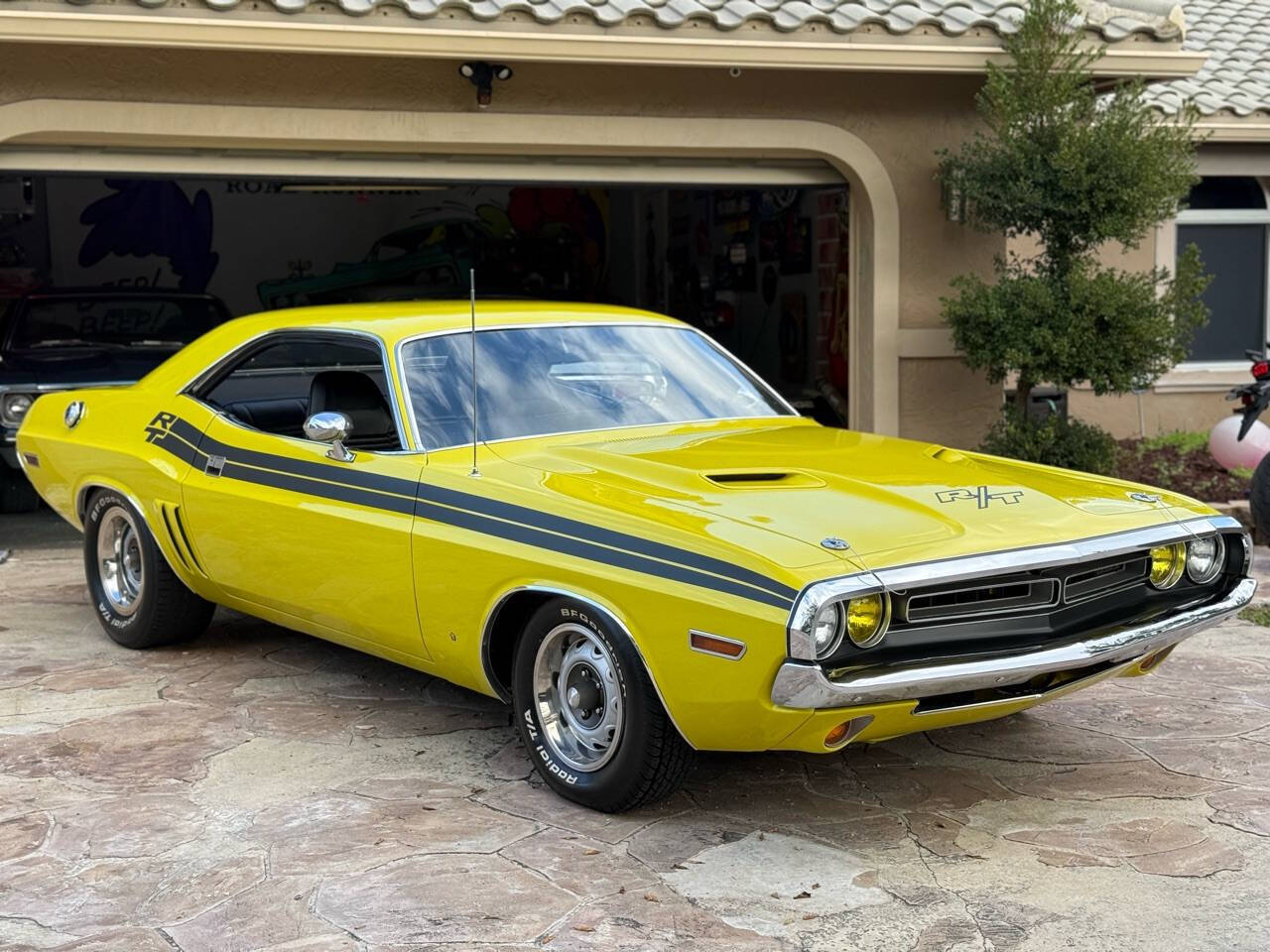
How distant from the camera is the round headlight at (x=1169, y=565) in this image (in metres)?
4.55

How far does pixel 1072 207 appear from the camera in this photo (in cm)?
923

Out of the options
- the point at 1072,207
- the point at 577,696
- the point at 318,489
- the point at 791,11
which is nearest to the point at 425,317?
the point at 318,489

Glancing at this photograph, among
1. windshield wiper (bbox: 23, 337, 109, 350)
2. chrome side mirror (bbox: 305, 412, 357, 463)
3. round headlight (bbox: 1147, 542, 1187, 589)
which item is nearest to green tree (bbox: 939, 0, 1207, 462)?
round headlight (bbox: 1147, 542, 1187, 589)

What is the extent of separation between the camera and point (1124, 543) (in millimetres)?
4281

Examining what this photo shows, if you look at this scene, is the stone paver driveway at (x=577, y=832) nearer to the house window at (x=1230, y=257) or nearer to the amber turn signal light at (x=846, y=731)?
the amber turn signal light at (x=846, y=731)

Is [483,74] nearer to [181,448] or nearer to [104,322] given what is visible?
[181,448]

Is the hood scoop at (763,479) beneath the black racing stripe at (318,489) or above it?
above

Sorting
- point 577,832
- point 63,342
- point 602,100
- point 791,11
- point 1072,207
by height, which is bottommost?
point 577,832

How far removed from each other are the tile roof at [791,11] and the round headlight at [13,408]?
280 cm

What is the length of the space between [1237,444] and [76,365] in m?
8.02

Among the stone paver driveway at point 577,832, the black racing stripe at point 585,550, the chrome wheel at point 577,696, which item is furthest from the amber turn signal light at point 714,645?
the stone paver driveway at point 577,832

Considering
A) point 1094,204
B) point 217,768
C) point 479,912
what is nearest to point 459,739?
point 217,768

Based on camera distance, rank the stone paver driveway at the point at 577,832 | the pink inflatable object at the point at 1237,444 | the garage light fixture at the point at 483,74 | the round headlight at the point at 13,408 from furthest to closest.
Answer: the pink inflatable object at the point at 1237,444 → the round headlight at the point at 13,408 → the garage light fixture at the point at 483,74 → the stone paver driveway at the point at 577,832

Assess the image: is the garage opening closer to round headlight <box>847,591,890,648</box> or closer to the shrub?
the shrub
